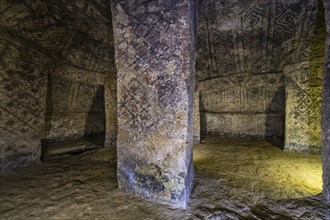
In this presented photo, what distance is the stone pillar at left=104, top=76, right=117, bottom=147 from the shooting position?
168 inches

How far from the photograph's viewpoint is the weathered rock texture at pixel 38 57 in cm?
264

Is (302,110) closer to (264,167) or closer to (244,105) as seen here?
(244,105)

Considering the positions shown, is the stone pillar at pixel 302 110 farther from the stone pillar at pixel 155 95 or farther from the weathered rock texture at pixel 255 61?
the stone pillar at pixel 155 95

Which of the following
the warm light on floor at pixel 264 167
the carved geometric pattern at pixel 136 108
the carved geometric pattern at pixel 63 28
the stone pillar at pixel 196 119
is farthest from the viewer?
the stone pillar at pixel 196 119

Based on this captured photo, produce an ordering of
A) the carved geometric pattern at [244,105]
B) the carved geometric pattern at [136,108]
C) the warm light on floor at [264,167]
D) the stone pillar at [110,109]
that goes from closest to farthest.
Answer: the carved geometric pattern at [136,108] < the warm light on floor at [264,167] < the stone pillar at [110,109] < the carved geometric pattern at [244,105]

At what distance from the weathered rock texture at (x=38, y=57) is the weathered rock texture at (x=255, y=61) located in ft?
5.81

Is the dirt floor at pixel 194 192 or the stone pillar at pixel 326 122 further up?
the stone pillar at pixel 326 122

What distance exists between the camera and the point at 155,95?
1.94m

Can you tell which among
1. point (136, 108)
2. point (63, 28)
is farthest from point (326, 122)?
point (63, 28)

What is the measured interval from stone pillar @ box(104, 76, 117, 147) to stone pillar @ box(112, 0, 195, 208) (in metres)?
2.25

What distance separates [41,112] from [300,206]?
11.8ft

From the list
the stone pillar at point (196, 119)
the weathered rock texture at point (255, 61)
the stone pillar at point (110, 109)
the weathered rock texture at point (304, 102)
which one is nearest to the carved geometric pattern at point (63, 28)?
the stone pillar at point (110, 109)

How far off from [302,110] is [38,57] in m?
4.76

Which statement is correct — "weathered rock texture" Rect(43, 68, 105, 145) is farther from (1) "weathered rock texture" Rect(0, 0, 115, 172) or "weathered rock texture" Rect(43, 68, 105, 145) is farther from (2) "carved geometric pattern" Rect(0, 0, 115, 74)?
(2) "carved geometric pattern" Rect(0, 0, 115, 74)
